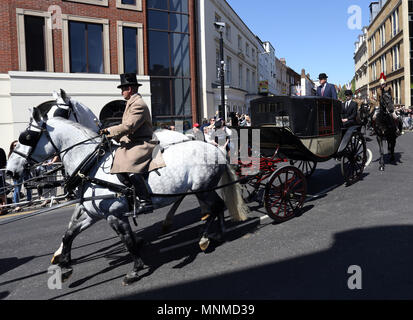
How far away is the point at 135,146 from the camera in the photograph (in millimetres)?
4098

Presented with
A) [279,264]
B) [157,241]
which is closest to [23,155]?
[157,241]

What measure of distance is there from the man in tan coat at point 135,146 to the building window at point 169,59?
50.4 ft

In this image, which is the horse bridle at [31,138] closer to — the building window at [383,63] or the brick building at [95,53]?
the brick building at [95,53]

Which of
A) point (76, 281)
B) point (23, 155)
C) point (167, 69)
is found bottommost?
point (76, 281)

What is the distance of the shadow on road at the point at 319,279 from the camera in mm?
3312

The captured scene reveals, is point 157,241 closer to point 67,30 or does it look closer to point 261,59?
point 67,30

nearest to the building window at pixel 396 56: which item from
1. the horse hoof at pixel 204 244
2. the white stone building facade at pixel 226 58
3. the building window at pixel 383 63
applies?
the building window at pixel 383 63

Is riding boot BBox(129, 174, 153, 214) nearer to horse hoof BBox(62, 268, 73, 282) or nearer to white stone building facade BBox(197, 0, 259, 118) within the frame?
horse hoof BBox(62, 268, 73, 282)

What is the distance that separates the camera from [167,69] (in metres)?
19.9

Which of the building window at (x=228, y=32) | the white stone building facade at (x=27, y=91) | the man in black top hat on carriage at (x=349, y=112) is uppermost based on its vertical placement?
the building window at (x=228, y=32)

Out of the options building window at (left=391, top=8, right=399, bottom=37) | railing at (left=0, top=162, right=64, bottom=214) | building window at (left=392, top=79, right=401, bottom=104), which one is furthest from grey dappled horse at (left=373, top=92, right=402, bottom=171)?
building window at (left=391, top=8, right=399, bottom=37)

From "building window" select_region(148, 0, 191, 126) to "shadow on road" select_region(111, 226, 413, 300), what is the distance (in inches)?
641

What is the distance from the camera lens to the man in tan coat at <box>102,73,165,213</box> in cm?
392
